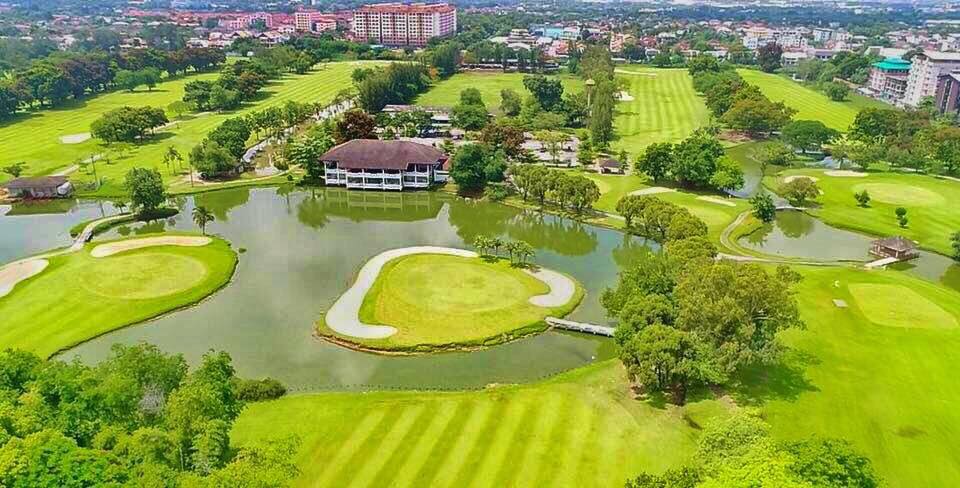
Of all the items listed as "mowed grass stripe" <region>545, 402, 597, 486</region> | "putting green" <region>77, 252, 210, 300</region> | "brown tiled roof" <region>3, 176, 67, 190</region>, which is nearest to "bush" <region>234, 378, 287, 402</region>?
"mowed grass stripe" <region>545, 402, 597, 486</region>

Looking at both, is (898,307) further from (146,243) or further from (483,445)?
(146,243)

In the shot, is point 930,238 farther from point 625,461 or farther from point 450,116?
point 450,116

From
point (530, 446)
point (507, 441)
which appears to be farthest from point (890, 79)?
point (507, 441)

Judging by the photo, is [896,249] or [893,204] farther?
[893,204]

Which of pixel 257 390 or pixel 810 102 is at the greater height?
pixel 810 102

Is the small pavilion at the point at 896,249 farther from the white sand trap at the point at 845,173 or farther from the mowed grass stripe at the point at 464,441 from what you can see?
the mowed grass stripe at the point at 464,441

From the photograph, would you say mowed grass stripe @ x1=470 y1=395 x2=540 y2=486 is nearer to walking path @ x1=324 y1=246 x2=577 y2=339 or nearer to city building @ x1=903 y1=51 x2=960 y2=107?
walking path @ x1=324 y1=246 x2=577 y2=339

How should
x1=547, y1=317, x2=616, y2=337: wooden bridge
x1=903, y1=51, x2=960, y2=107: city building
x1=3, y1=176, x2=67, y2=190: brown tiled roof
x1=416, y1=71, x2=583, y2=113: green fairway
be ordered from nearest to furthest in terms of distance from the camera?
x1=547, y1=317, x2=616, y2=337: wooden bridge < x1=3, y1=176, x2=67, y2=190: brown tiled roof < x1=903, y1=51, x2=960, y2=107: city building < x1=416, y1=71, x2=583, y2=113: green fairway

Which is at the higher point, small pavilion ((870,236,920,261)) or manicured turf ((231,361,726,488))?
small pavilion ((870,236,920,261))
